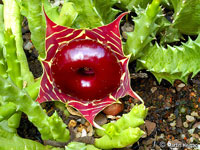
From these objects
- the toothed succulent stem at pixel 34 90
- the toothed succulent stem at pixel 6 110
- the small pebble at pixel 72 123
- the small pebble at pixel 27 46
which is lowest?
the small pebble at pixel 72 123

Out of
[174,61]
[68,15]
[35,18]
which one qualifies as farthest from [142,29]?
[35,18]

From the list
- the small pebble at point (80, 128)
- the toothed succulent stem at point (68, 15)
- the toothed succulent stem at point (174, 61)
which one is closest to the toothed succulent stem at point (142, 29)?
the toothed succulent stem at point (174, 61)

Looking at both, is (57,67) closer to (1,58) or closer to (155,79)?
(1,58)

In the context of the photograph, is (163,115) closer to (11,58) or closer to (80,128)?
(80,128)

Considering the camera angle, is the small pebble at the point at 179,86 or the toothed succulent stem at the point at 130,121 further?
the small pebble at the point at 179,86

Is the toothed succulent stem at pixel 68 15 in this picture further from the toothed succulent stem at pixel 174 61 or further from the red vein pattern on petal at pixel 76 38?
the toothed succulent stem at pixel 174 61
